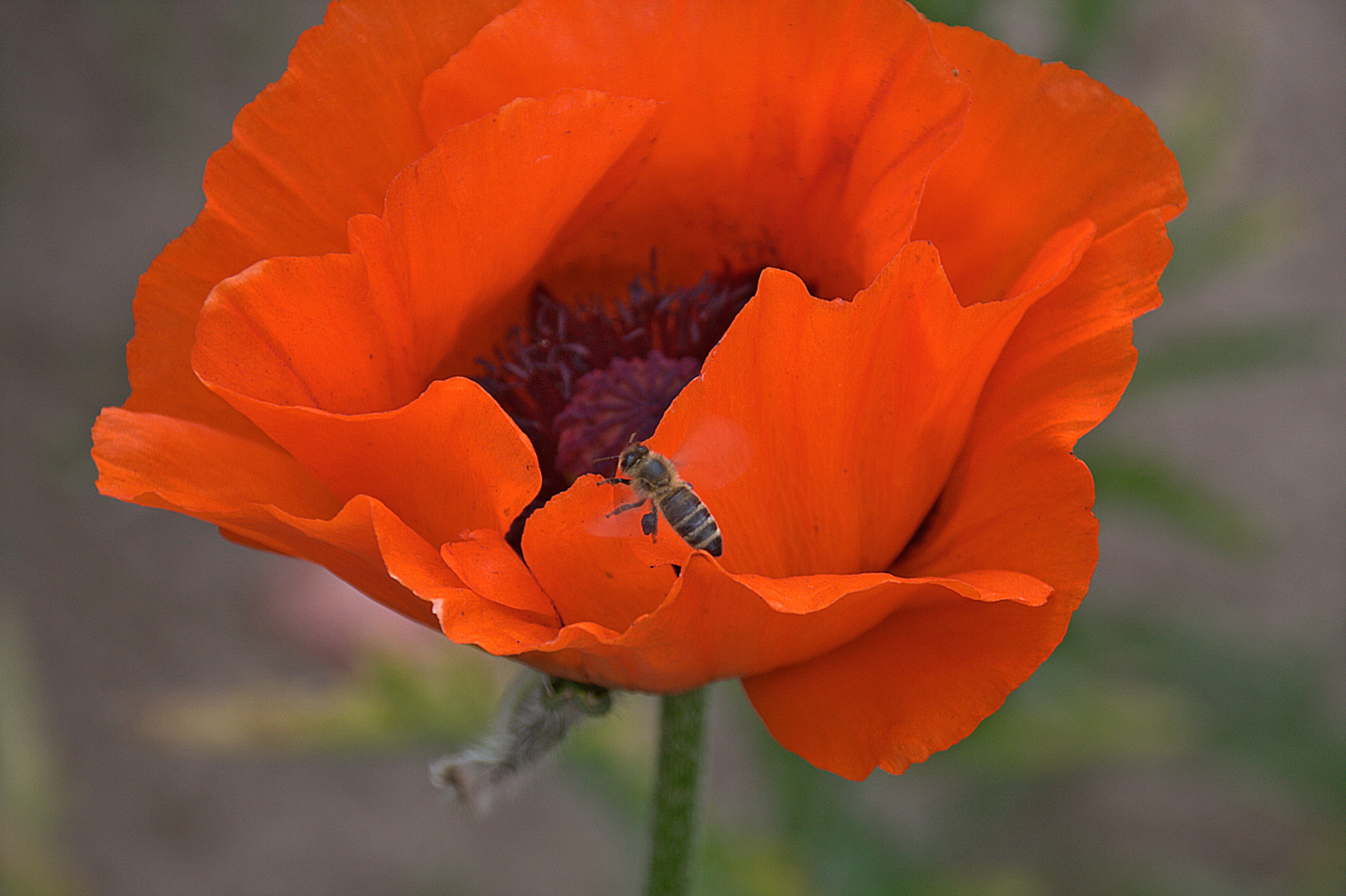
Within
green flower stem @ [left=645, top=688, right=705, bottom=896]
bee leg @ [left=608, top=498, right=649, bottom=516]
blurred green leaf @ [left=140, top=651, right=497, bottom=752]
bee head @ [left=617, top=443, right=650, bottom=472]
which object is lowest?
blurred green leaf @ [left=140, top=651, right=497, bottom=752]

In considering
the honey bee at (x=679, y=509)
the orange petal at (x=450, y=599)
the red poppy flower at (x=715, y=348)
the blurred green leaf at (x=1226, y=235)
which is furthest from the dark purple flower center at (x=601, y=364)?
the blurred green leaf at (x=1226, y=235)

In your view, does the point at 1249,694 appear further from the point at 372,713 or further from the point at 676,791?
the point at 676,791

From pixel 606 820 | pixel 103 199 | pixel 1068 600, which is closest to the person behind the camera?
pixel 1068 600

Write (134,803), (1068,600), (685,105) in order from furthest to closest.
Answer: (134,803) < (685,105) < (1068,600)

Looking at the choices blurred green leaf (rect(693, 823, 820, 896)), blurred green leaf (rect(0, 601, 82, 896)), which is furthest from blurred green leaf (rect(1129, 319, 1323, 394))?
blurred green leaf (rect(0, 601, 82, 896))

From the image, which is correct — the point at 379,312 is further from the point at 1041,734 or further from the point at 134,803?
the point at 134,803

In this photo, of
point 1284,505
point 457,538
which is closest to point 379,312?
point 457,538

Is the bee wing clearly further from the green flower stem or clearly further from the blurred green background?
the blurred green background
